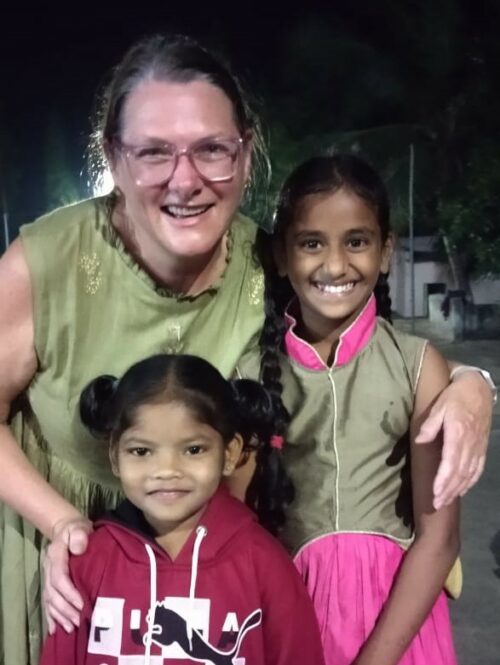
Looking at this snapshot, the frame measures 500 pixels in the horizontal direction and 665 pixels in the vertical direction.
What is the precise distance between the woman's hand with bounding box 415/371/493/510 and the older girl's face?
0.41 m

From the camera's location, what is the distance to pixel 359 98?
28.0ft

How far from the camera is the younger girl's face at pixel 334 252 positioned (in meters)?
1.37

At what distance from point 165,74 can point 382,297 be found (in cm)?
51


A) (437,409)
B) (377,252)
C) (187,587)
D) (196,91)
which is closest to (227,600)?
(187,587)

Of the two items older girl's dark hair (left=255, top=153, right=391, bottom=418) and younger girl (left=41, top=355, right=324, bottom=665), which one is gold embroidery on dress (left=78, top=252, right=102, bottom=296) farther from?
older girl's dark hair (left=255, top=153, right=391, bottom=418)

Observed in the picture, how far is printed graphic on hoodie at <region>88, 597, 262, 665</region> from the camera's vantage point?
4.10 ft

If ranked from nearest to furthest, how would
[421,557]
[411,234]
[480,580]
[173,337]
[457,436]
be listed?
[457,436], [421,557], [173,337], [480,580], [411,234]

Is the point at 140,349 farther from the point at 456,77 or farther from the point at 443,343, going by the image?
the point at 456,77

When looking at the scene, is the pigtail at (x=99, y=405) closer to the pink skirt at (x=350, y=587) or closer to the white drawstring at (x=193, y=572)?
the white drawstring at (x=193, y=572)

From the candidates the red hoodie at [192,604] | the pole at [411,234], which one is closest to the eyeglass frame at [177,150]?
the red hoodie at [192,604]

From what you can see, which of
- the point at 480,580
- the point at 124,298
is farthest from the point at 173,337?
the point at 480,580

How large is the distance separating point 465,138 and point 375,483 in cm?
765

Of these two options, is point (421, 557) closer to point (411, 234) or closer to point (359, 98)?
point (411, 234)

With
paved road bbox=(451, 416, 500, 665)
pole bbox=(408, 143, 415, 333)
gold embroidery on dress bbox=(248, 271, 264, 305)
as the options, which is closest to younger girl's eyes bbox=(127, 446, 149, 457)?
gold embroidery on dress bbox=(248, 271, 264, 305)
